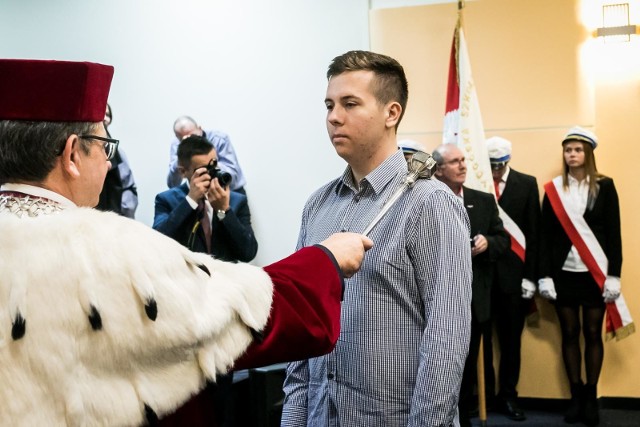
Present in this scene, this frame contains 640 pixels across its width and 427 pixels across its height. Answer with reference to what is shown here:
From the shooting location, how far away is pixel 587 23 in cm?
530

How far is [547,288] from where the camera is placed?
5.09 metres

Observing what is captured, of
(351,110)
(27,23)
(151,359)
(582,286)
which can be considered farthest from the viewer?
(27,23)

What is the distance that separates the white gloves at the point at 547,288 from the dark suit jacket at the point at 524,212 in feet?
0.25

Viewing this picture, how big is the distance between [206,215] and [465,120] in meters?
1.93

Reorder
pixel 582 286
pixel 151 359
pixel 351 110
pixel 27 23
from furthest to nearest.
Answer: pixel 27 23, pixel 582 286, pixel 351 110, pixel 151 359

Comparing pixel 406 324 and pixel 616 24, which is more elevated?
pixel 616 24

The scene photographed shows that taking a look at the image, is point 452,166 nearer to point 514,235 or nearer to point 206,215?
point 514,235

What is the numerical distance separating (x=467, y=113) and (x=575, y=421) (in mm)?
2025

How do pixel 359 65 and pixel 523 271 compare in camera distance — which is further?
pixel 523 271

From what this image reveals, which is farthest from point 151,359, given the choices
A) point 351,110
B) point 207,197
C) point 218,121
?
point 218,121

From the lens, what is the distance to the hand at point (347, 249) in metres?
1.59

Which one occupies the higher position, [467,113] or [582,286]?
[467,113]

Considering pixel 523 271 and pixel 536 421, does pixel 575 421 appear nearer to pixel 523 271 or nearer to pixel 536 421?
pixel 536 421

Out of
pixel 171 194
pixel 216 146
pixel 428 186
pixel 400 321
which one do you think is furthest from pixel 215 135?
pixel 400 321
